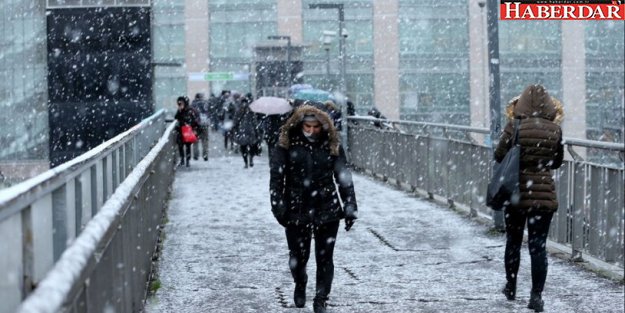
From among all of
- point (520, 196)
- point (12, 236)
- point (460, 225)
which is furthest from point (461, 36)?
point (12, 236)

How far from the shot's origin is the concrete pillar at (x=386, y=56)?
5991 cm

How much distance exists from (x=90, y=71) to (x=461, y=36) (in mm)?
32437

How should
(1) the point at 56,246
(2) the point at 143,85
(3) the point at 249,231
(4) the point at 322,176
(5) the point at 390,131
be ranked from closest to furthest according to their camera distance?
(1) the point at 56,246
(4) the point at 322,176
(3) the point at 249,231
(5) the point at 390,131
(2) the point at 143,85

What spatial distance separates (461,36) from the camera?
59.5m

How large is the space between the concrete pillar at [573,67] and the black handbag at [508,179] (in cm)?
5338

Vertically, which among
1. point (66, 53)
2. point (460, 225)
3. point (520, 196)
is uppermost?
point (66, 53)

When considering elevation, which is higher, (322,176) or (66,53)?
(66,53)

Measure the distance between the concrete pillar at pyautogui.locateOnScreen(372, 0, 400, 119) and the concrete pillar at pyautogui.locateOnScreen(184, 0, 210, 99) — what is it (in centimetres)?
917

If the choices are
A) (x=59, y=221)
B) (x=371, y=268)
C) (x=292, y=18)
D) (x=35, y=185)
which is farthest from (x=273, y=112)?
(x=292, y=18)

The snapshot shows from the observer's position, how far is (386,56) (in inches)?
→ 2366

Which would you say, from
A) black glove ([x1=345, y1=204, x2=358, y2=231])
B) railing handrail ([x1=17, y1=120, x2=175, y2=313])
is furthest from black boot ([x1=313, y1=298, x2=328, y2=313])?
railing handrail ([x1=17, y1=120, x2=175, y2=313])

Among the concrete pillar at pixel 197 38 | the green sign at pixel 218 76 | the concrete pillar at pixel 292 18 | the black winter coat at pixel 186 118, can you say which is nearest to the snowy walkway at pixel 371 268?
the black winter coat at pixel 186 118

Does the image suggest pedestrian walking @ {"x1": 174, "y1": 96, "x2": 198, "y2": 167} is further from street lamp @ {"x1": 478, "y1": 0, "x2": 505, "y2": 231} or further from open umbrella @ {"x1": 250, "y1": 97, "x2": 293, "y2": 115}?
street lamp @ {"x1": 478, "y1": 0, "x2": 505, "y2": 231}

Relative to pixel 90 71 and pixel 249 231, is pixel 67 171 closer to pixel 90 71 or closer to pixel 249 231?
pixel 249 231
